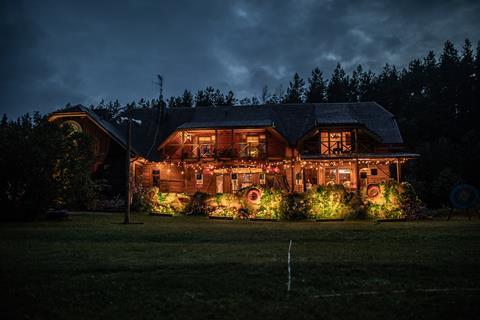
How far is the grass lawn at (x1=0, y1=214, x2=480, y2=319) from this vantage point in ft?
18.6

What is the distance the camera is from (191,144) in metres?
32.3

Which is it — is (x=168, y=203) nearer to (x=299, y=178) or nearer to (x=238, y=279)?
(x=299, y=178)

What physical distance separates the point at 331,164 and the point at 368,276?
24.6m

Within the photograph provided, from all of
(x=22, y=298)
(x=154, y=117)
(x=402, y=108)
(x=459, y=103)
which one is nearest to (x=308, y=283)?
(x=22, y=298)

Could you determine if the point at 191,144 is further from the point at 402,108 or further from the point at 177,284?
the point at 402,108

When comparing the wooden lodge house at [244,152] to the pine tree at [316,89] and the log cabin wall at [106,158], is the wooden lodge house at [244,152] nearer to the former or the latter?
the log cabin wall at [106,158]

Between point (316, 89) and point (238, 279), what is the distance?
60.1 metres

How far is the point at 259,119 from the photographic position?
117ft

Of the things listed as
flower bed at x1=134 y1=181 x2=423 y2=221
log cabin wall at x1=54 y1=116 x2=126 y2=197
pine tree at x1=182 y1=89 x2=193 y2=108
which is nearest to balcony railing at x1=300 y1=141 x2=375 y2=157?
flower bed at x1=134 y1=181 x2=423 y2=221

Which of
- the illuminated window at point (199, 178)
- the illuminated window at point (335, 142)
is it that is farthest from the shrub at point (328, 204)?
the illuminated window at point (199, 178)

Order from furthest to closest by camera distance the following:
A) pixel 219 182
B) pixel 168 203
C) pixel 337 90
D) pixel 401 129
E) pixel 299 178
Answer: pixel 337 90
pixel 401 129
pixel 219 182
pixel 299 178
pixel 168 203

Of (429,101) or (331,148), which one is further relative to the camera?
(429,101)

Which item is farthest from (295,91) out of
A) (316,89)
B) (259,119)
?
(259,119)

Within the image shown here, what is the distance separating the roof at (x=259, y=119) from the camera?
106 feet
